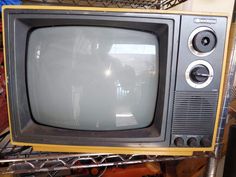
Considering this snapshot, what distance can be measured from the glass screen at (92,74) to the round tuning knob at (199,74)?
108 mm

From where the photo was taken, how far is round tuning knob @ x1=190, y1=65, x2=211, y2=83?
508 mm

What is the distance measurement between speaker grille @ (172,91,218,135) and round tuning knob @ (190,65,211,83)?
0.14ft

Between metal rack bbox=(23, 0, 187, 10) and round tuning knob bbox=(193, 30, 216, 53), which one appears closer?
round tuning knob bbox=(193, 30, 216, 53)

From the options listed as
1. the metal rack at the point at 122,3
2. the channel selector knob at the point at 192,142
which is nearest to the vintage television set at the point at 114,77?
the channel selector knob at the point at 192,142

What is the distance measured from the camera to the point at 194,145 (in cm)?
56

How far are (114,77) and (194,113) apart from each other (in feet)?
0.88

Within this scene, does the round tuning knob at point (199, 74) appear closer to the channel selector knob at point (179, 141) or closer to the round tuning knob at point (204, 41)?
the round tuning knob at point (204, 41)

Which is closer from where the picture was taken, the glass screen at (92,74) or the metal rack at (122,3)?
the glass screen at (92,74)

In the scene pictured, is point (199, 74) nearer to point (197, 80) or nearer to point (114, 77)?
point (197, 80)

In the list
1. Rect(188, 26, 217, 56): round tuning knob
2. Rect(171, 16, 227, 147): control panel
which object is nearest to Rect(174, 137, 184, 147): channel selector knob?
Rect(171, 16, 227, 147): control panel

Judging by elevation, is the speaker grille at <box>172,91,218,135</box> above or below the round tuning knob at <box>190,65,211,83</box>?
below

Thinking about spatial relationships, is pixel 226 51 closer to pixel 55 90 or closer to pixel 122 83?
pixel 122 83

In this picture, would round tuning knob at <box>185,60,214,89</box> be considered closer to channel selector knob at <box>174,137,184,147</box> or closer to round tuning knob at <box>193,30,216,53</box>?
round tuning knob at <box>193,30,216,53</box>

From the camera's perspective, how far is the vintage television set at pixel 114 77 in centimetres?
50
